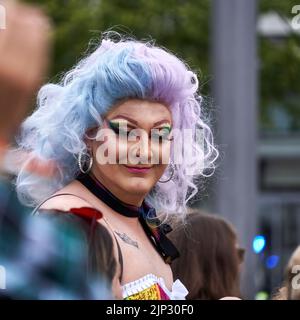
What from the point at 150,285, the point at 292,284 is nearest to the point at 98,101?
the point at 150,285

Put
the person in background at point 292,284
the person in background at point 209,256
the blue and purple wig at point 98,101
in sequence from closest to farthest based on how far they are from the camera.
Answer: the blue and purple wig at point 98,101 < the person in background at point 292,284 < the person in background at point 209,256

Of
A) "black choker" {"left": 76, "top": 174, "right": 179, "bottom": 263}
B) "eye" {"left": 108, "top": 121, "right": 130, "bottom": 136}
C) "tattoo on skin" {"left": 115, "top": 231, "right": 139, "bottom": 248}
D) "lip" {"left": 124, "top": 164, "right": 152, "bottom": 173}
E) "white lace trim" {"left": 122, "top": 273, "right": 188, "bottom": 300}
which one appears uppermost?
"eye" {"left": 108, "top": 121, "right": 130, "bottom": 136}

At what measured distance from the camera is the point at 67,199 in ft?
5.20

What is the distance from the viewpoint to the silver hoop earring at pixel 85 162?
1673 mm

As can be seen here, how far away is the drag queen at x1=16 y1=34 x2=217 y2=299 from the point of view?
5.41 feet

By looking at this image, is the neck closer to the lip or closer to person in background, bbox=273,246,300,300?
the lip

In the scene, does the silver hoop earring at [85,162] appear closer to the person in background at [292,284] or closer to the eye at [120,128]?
the eye at [120,128]

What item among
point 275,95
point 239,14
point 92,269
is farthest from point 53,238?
point 275,95

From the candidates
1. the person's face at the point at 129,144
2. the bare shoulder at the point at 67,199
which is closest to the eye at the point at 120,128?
the person's face at the point at 129,144

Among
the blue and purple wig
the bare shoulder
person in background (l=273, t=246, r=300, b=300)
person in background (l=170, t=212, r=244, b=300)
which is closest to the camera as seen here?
the bare shoulder

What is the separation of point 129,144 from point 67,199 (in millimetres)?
167

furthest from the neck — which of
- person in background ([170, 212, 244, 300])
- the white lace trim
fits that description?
person in background ([170, 212, 244, 300])

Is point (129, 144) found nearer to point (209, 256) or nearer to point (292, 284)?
point (292, 284)
